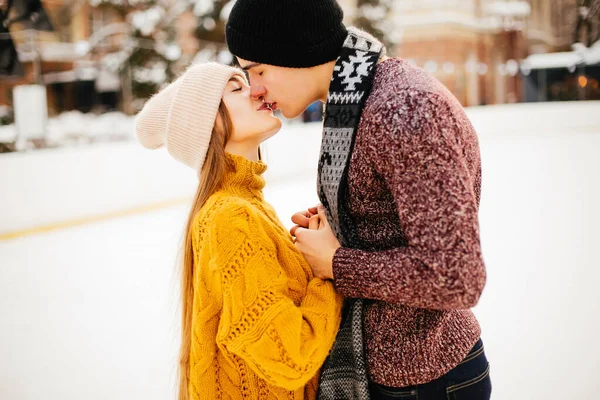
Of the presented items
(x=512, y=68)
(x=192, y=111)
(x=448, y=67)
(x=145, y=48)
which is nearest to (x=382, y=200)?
(x=192, y=111)

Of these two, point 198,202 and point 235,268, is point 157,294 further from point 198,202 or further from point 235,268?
point 235,268

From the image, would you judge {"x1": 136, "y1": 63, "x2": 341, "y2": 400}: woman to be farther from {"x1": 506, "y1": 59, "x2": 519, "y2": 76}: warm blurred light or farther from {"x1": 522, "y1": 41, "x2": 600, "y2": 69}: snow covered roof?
{"x1": 506, "y1": 59, "x2": 519, "y2": 76}: warm blurred light

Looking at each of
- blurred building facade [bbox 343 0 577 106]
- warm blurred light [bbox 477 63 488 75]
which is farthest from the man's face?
warm blurred light [bbox 477 63 488 75]

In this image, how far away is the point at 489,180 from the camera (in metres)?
9.98

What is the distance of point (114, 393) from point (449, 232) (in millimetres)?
2881

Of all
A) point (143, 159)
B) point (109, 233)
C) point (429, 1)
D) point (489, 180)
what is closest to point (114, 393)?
point (109, 233)

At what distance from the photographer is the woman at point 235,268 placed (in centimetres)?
121

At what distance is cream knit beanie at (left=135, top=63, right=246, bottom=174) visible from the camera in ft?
4.97

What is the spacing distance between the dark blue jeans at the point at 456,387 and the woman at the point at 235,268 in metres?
0.17

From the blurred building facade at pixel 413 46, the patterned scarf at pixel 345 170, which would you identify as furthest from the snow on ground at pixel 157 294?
the blurred building facade at pixel 413 46

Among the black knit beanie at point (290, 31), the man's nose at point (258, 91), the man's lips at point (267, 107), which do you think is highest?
the black knit beanie at point (290, 31)

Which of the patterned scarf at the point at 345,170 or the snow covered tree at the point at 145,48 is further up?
the snow covered tree at the point at 145,48

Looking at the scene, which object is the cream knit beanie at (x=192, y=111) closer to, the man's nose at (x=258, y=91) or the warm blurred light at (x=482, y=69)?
the man's nose at (x=258, y=91)

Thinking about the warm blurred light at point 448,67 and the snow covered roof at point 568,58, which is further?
the warm blurred light at point 448,67
